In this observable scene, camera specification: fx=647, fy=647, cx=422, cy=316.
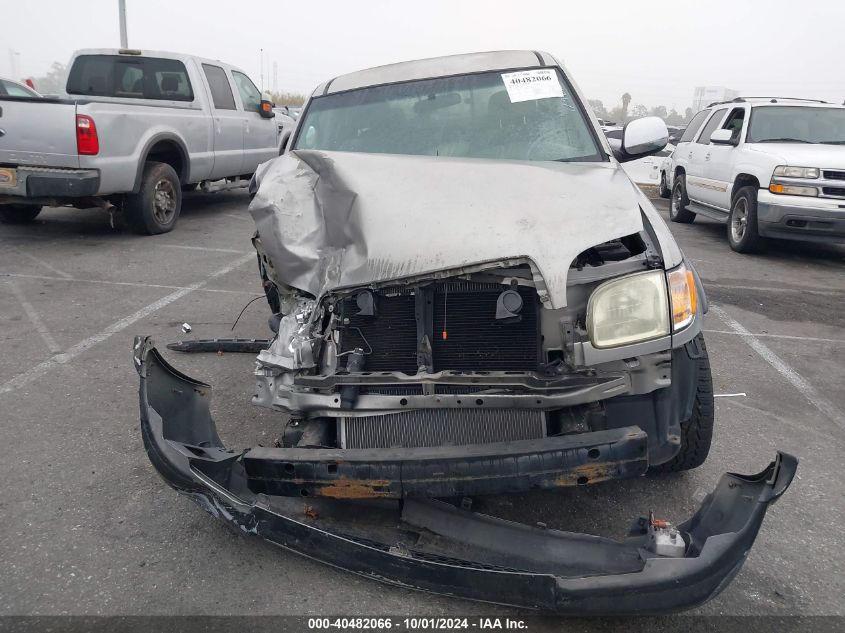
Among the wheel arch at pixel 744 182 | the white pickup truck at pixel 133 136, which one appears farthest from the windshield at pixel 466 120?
the wheel arch at pixel 744 182

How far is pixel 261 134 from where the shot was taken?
10148mm

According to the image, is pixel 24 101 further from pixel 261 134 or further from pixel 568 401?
pixel 568 401

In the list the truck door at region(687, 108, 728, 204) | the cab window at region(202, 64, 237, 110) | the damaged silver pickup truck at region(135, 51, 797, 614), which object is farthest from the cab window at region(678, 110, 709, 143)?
the damaged silver pickup truck at region(135, 51, 797, 614)

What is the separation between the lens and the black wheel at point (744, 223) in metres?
7.96

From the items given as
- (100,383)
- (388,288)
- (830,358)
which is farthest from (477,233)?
(830,358)

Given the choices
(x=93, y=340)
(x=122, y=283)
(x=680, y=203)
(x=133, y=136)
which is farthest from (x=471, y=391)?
(x=680, y=203)

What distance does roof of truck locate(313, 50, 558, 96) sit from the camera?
3.97 meters

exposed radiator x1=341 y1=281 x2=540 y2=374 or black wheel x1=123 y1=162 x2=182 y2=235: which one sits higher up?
exposed radiator x1=341 y1=281 x2=540 y2=374

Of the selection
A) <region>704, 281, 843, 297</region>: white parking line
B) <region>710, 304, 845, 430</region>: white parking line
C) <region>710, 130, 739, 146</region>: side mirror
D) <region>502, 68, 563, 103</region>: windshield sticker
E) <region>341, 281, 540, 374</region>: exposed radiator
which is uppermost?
<region>502, 68, 563, 103</region>: windshield sticker

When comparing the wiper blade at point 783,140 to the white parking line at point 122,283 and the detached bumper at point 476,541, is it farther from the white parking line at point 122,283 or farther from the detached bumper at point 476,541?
the detached bumper at point 476,541

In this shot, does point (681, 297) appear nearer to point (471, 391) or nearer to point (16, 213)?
point (471, 391)

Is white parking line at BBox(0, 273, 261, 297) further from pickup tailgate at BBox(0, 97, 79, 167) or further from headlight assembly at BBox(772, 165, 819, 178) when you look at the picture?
headlight assembly at BBox(772, 165, 819, 178)

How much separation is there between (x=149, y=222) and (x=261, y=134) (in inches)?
116

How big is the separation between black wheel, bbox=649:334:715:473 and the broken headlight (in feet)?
1.80
